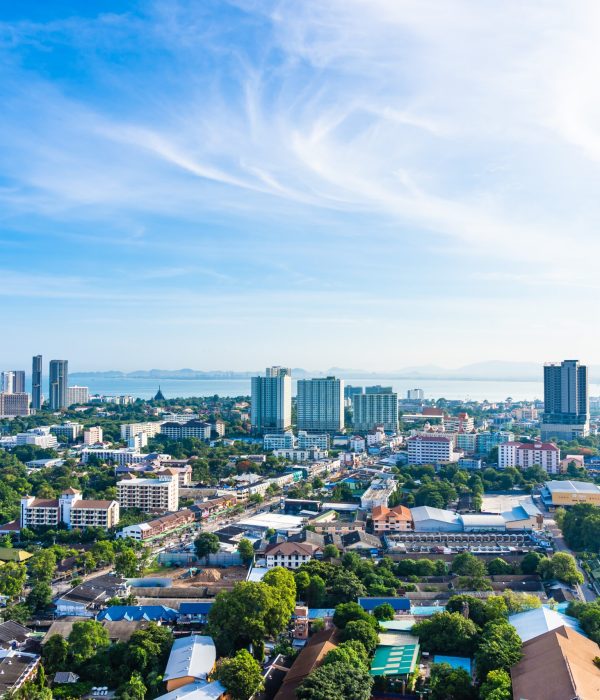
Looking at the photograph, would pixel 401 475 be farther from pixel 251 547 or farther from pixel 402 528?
pixel 251 547

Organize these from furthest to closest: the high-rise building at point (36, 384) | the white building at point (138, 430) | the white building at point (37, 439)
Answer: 1. the high-rise building at point (36, 384)
2. the white building at point (138, 430)
3. the white building at point (37, 439)

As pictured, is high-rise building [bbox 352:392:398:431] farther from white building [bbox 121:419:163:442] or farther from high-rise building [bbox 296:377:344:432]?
white building [bbox 121:419:163:442]

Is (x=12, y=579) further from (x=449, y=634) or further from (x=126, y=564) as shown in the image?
(x=449, y=634)

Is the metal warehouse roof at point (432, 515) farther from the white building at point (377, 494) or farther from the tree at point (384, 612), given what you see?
the tree at point (384, 612)

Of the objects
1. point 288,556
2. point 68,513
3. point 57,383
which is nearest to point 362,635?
point 288,556

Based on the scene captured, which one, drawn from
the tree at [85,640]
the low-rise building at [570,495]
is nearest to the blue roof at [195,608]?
the tree at [85,640]

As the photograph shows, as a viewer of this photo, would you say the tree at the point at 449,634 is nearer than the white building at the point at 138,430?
Yes

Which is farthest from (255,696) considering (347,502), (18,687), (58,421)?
(58,421)
